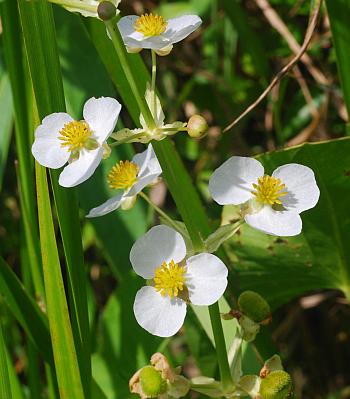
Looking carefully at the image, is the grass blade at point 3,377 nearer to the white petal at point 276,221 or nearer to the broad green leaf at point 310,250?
the white petal at point 276,221

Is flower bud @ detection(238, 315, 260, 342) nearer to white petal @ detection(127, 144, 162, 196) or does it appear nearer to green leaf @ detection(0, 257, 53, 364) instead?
white petal @ detection(127, 144, 162, 196)

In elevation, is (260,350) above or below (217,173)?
below

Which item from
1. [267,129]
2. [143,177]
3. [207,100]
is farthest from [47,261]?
[207,100]

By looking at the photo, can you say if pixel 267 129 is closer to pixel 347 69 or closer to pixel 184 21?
pixel 347 69

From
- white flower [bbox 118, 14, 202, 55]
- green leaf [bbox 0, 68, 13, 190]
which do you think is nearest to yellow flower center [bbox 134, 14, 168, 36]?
white flower [bbox 118, 14, 202, 55]

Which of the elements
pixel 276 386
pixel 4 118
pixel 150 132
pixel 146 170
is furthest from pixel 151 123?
pixel 4 118

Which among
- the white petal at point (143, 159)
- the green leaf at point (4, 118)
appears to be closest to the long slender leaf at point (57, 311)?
the white petal at point (143, 159)
